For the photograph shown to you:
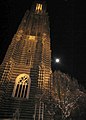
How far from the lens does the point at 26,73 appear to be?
33281 mm

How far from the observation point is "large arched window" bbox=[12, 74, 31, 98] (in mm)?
29594

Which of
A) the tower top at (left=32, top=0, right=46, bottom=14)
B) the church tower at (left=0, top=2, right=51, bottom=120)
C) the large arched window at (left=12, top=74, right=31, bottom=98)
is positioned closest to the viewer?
the church tower at (left=0, top=2, right=51, bottom=120)

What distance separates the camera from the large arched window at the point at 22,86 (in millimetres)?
29594

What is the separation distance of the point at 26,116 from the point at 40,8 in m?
38.7

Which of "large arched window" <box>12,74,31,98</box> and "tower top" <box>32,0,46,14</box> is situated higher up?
"tower top" <box>32,0,46,14</box>

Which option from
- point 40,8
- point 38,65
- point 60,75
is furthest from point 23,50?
point 40,8

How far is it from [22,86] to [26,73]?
304 cm

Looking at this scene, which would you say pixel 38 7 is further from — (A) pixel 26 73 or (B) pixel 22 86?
(B) pixel 22 86

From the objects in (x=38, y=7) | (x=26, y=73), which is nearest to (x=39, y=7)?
(x=38, y=7)

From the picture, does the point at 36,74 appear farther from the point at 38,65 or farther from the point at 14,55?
the point at 14,55

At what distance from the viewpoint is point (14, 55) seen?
3622cm

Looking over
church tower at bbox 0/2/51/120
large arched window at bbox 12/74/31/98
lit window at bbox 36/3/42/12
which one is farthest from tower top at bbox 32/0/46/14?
large arched window at bbox 12/74/31/98

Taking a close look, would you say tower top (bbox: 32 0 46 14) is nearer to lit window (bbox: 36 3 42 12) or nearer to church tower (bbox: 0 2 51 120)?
lit window (bbox: 36 3 42 12)

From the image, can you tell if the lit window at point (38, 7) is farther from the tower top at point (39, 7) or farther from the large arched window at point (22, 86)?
the large arched window at point (22, 86)
